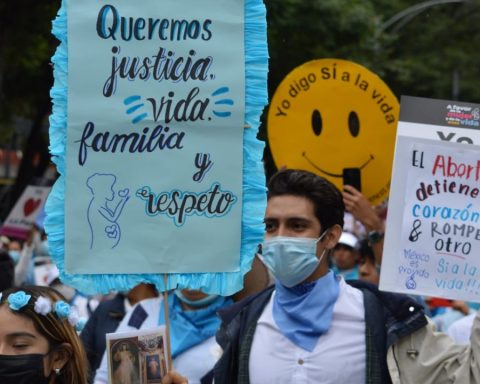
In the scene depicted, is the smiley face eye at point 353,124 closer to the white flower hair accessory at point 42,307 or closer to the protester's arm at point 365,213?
the protester's arm at point 365,213

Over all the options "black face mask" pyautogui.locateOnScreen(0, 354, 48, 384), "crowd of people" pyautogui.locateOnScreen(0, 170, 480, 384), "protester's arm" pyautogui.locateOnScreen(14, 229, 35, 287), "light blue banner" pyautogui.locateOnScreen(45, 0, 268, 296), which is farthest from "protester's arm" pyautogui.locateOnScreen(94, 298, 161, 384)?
"protester's arm" pyautogui.locateOnScreen(14, 229, 35, 287)

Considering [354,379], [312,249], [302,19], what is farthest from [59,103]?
[302,19]

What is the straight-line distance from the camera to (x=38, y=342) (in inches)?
127

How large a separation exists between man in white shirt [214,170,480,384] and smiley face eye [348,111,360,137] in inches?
36.0

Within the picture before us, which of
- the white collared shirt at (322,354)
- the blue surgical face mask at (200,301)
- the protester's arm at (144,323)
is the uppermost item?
the white collared shirt at (322,354)

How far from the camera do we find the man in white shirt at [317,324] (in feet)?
11.9

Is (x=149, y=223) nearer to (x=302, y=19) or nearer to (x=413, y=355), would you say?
(x=413, y=355)

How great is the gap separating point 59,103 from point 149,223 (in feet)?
1.63

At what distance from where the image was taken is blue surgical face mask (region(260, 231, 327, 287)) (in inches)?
151

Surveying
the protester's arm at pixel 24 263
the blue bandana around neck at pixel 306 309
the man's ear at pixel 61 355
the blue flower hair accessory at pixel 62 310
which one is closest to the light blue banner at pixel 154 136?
the blue flower hair accessory at pixel 62 310

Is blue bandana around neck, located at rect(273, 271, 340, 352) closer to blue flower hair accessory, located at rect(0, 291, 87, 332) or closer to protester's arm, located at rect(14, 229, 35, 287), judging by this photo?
blue flower hair accessory, located at rect(0, 291, 87, 332)

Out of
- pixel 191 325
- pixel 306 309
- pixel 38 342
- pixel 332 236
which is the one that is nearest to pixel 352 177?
pixel 332 236

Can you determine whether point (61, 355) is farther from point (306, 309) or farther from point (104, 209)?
point (306, 309)

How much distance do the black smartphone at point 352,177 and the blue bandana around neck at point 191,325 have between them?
2.60 ft
